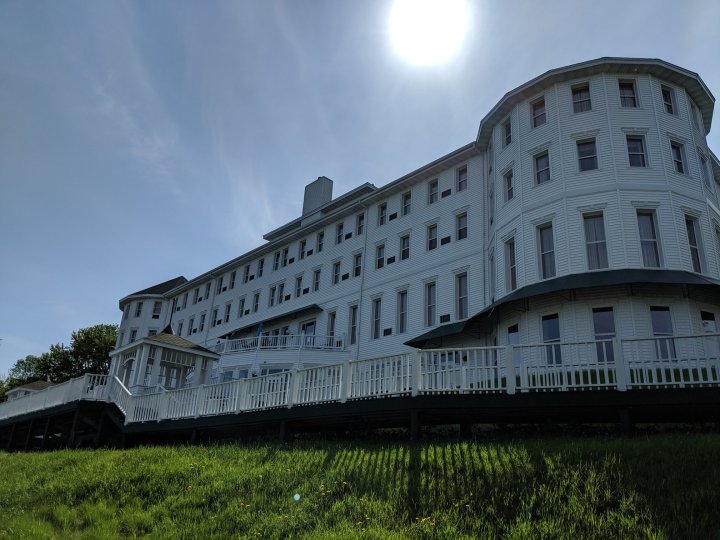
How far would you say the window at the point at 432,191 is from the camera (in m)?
29.6

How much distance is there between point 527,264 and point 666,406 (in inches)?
371

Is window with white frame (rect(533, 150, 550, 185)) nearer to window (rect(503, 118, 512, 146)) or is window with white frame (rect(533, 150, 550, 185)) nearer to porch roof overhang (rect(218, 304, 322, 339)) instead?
window (rect(503, 118, 512, 146))

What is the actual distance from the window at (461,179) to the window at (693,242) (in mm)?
10301

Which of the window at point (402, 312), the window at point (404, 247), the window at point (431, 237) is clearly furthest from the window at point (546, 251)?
the window at point (404, 247)

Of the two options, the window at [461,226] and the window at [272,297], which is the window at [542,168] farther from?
the window at [272,297]

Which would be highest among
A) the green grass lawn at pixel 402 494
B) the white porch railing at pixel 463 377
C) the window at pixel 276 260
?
the window at pixel 276 260

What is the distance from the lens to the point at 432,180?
30.0 meters

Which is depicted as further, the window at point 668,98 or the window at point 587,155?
the window at point 668,98

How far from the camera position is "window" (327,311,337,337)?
32.7 metres

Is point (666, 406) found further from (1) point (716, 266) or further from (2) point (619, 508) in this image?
(1) point (716, 266)

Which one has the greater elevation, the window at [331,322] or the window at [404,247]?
the window at [404,247]

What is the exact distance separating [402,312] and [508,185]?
27.4 ft

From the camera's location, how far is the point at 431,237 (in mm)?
28828

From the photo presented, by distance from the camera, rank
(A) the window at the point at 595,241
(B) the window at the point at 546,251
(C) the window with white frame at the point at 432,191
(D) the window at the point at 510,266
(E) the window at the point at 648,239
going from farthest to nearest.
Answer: (C) the window with white frame at the point at 432,191, (D) the window at the point at 510,266, (B) the window at the point at 546,251, (A) the window at the point at 595,241, (E) the window at the point at 648,239
